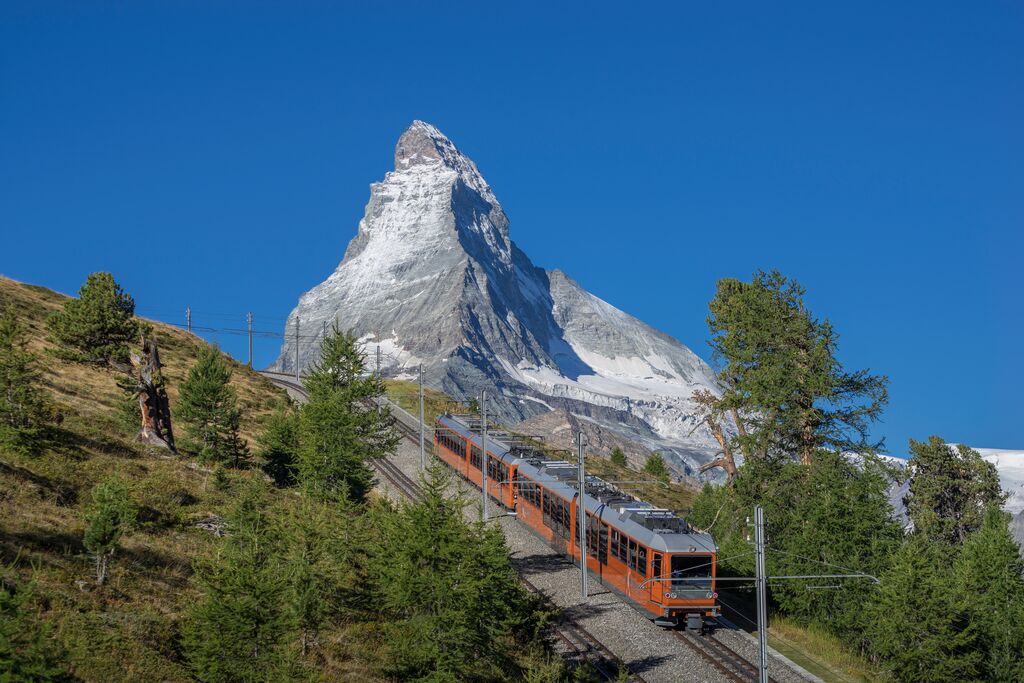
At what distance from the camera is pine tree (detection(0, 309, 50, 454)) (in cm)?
3441

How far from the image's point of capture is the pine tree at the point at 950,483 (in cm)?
5466

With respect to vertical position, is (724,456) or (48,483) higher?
(724,456)

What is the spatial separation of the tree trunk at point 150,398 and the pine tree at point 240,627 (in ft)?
81.3

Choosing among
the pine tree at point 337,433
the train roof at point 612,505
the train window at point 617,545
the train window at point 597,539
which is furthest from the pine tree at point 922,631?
the pine tree at point 337,433

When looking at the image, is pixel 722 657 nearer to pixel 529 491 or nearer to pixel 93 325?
pixel 529 491

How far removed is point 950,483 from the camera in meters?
55.0

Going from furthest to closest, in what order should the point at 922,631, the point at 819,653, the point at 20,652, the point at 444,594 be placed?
the point at 819,653 → the point at 922,631 → the point at 444,594 → the point at 20,652

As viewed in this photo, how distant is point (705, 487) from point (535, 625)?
32.6m

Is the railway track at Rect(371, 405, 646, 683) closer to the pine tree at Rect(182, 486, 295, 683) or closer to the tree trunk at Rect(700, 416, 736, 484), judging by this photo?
the pine tree at Rect(182, 486, 295, 683)

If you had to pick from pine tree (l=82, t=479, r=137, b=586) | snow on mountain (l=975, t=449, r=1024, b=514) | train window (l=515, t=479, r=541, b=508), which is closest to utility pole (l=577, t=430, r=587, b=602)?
train window (l=515, t=479, r=541, b=508)

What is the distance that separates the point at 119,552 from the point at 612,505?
1813 centimetres

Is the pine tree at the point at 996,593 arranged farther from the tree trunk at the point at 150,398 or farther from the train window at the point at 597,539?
the tree trunk at the point at 150,398

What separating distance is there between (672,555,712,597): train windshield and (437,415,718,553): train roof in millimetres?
311

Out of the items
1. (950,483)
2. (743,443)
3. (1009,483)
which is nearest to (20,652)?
(743,443)
